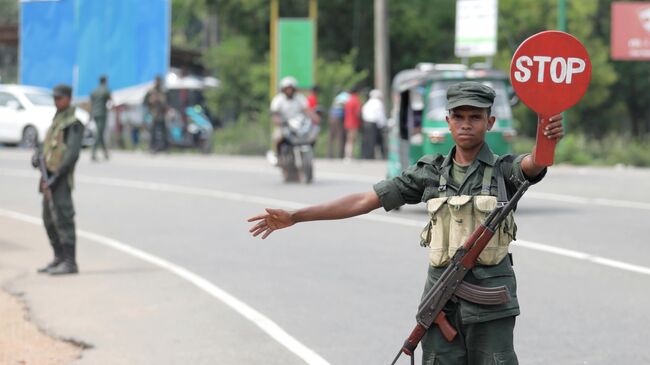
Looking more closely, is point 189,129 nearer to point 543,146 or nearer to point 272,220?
point 272,220

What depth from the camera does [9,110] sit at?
34.5 meters

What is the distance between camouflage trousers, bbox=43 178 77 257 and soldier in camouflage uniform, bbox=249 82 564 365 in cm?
746

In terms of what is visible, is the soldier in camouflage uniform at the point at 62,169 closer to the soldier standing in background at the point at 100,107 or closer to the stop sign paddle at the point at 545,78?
the stop sign paddle at the point at 545,78

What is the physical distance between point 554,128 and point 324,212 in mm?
1061

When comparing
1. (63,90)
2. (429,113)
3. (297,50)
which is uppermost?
(297,50)

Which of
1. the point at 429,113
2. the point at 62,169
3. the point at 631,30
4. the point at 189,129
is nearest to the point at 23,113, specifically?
the point at 189,129

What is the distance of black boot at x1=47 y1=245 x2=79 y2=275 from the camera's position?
1245 centimetres

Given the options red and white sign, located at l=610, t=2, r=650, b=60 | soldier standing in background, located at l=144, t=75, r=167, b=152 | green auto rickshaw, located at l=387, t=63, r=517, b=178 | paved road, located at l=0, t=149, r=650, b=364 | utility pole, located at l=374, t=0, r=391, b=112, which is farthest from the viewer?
red and white sign, located at l=610, t=2, r=650, b=60

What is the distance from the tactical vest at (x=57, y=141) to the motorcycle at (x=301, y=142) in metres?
10.5

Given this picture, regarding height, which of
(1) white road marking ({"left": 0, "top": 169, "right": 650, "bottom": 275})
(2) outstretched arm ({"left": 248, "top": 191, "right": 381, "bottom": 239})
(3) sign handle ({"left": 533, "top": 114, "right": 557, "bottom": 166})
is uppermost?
(3) sign handle ({"left": 533, "top": 114, "right": 557, "bottom": 166})

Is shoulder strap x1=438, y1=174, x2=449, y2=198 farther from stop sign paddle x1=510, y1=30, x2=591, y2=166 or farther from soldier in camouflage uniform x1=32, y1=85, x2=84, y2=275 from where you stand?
soldier in camouflage uniform x1=32, y1=85, x2=84, y2=275

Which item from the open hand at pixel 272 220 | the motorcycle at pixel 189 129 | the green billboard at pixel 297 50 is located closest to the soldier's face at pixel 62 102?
the open hand at pixel 272 220

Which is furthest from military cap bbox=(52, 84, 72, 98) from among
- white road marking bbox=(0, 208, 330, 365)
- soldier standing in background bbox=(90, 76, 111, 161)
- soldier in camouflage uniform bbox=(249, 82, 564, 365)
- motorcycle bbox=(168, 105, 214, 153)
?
motorcycle bbox=(168, 105, 214, 153)

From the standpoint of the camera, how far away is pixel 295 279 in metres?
11.8
